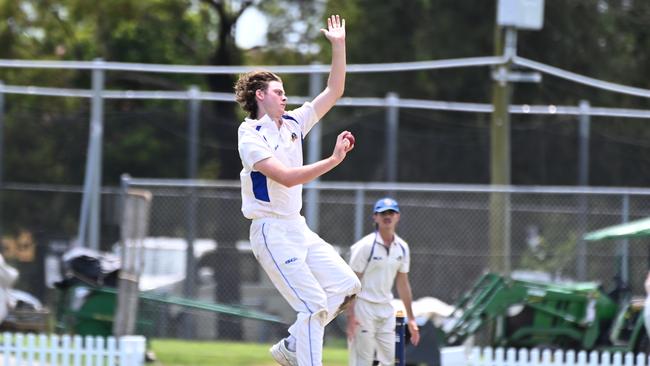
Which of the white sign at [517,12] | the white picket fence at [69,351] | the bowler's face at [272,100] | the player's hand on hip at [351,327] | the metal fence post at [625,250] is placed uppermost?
the white sign at [517,12]

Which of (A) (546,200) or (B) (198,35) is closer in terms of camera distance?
(A) (546,200)

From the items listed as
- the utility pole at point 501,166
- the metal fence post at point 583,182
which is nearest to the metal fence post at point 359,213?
the utility pole at point 501,166

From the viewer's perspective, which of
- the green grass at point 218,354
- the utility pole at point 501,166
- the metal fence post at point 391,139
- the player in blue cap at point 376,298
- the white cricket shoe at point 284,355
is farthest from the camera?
the metal fence post at point 391,139

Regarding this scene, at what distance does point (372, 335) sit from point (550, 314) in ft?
9.32

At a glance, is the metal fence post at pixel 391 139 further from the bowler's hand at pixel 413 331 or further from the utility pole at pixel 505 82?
the bowler's hand at pixel 413 331

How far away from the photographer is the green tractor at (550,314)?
11.9 m

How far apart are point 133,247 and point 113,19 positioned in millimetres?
16760

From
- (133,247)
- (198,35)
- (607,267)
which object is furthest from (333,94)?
(198,35)

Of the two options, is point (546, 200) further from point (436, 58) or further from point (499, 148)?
point (436, 58)

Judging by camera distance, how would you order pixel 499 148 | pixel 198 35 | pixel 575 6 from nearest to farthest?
pixel 499 148 < pixel 575 6 < pixel 198 35

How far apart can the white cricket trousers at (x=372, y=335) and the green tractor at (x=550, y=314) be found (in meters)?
2.01

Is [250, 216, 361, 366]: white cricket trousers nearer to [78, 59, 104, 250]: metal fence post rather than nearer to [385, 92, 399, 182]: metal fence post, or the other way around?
[78, 59, 104, 250]: metal fence post

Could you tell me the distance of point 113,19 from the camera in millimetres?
26641

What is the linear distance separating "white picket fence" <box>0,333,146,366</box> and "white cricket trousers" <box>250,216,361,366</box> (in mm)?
2408
